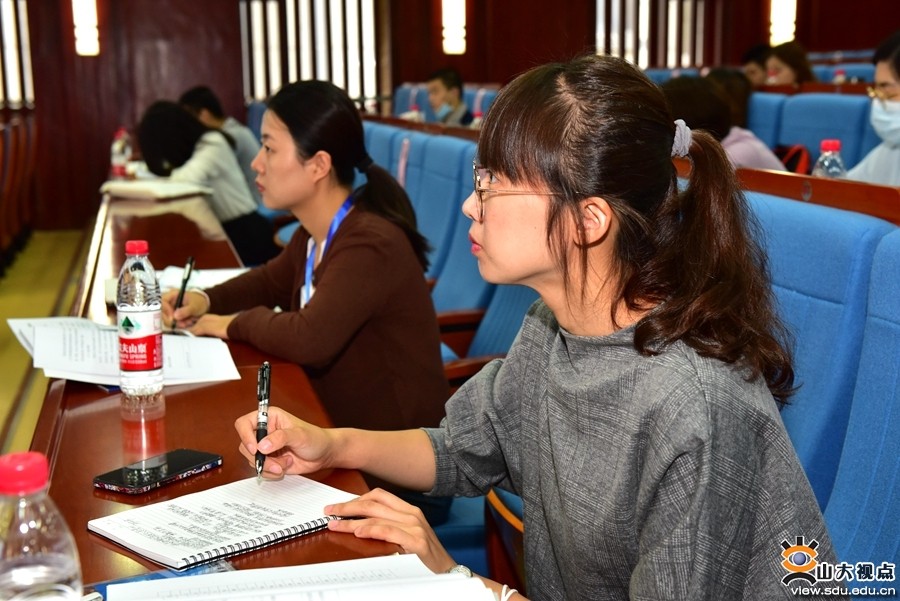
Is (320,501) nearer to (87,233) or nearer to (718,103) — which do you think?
(718,103)

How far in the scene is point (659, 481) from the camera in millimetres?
1017

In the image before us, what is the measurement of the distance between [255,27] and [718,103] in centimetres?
670

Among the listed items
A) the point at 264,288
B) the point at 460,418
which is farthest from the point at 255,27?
the point at 460,418

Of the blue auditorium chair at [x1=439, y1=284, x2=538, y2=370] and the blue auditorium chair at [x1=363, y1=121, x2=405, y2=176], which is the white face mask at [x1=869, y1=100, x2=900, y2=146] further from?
the blue auditorium chair at [x1=363, y1=121, x2=405, y2=176]

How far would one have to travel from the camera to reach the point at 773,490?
103cm

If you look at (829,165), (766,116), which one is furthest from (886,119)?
(766,116)

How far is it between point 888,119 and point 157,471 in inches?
122

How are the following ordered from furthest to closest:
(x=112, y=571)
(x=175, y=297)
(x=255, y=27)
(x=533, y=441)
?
(x=255, y=27) < (x=175, y=297) < (x=533, y=441) < (x=112, y=571)

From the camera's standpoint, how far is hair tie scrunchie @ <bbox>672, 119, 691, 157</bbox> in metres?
1.17

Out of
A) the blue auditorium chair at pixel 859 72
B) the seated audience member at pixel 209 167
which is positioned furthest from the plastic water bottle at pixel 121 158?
the blue auditorium chair at pixel 859 72

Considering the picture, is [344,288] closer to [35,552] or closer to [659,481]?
[659,481]

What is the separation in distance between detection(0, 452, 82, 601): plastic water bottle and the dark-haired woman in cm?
104

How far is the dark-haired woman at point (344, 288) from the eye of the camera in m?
1.94

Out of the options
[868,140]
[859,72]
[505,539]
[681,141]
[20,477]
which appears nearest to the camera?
[20,477]
